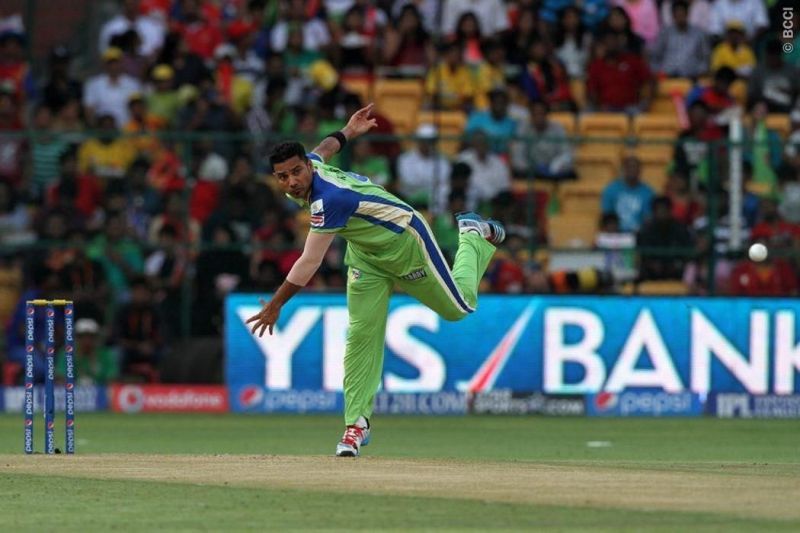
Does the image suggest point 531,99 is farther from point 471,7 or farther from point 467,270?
point 467,270

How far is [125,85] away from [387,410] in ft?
→ 18.9

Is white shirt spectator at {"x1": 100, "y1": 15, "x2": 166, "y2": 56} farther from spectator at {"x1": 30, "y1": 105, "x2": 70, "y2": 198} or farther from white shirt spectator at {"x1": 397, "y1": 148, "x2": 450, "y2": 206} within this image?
white shirt spectator at {"x1": 397, "y1": 148, "x2": 450, "y2": 206}

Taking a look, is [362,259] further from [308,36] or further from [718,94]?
[308,36]

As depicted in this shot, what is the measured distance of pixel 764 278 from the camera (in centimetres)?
1894

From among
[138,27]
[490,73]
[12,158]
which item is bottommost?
[12,158]

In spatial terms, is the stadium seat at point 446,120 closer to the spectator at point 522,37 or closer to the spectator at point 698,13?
the spectator at point 522,37

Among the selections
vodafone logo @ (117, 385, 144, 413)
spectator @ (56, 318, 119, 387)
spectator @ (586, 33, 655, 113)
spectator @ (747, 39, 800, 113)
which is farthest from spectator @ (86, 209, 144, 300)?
spectator @ (747, 39, 800, 113)

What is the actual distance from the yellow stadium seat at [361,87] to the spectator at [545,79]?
72.8 inches

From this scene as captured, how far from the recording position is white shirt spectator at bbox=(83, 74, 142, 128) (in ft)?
71.1

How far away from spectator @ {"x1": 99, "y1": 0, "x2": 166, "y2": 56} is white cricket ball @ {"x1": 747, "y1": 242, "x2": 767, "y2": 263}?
835cm

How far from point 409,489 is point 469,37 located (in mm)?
13390

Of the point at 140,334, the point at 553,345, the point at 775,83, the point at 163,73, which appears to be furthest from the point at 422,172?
the point at 775,83

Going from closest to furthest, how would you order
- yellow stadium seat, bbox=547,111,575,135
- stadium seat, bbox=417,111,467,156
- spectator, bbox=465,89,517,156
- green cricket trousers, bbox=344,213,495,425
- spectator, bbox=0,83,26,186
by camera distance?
green cricket trousers, bbox=344,213,495,425 → spectator, bbox=0,83,26,186 → spectator, bbox=465,89,517,156 → yellow stadium seat, bbox=547,111,575,135 → stadium seat, bbox=417,111,467,156

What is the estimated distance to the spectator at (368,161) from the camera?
1928 cm
